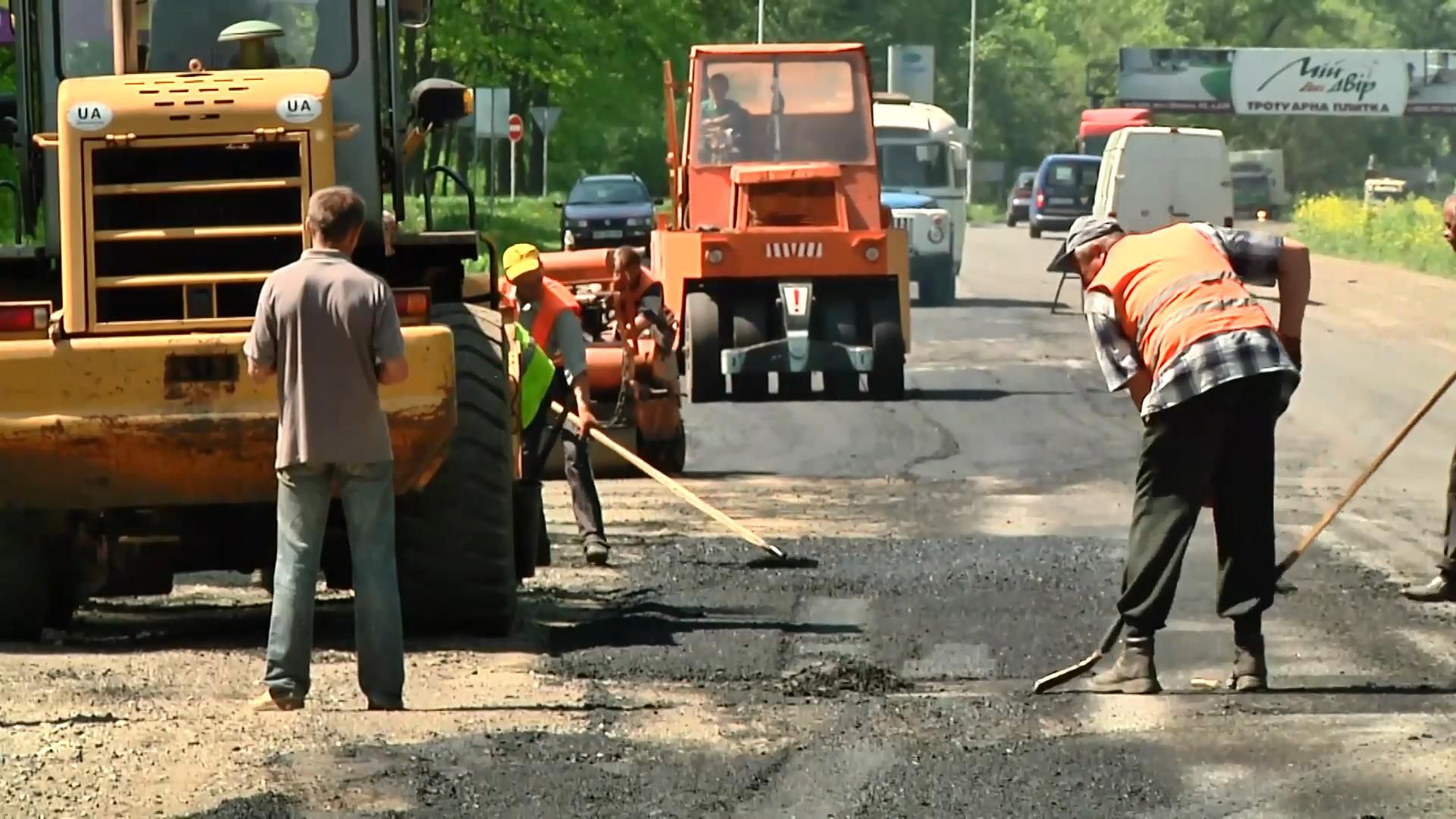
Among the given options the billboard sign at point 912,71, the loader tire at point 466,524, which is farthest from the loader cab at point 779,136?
the billboard sign at point 912,71

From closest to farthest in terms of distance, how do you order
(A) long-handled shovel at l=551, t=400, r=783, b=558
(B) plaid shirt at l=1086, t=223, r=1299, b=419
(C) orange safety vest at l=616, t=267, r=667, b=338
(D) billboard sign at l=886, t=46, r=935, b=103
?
(B) plaid shirt at l=1086, t=223, r=1299, b=419 < (A) long-handled shovel at l=551, t=400, r=783, b=558 < (C) orange safety vest at l=616, t=267, r=667, b=338 < (D) billboard sign at l=886, t=46, r=935, b=103

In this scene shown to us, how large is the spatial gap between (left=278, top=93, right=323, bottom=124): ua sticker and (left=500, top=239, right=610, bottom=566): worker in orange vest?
3260 millimetres

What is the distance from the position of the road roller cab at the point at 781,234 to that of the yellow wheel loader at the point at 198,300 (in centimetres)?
1124

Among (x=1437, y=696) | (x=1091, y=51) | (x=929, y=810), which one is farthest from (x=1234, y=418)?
(x=1091, y=51)

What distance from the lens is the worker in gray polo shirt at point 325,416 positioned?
8.41 metres

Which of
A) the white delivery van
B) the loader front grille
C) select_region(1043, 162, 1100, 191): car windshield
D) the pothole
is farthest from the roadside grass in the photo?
the loader front grille

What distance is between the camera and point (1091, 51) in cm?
12338

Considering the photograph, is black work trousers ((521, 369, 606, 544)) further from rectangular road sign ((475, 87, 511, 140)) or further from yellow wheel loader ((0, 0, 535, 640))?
rectangular road sign ((475, 87, 511, 140))

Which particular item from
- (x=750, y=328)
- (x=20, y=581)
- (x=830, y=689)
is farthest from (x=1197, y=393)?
(x=750, y=328)

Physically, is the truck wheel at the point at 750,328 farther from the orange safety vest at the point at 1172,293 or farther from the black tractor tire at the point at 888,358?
the orange safety vest at the point at 1172,293

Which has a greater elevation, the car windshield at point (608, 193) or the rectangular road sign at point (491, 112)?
the rectangular road sign at point (491, 112)

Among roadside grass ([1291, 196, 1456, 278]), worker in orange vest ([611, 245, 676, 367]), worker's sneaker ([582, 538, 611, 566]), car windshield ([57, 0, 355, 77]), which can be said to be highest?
car windshield ([57, 0, 355, 77])

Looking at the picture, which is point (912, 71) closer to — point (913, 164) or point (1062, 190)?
point (1062, 190)

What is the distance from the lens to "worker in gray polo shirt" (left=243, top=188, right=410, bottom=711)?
331 inches
